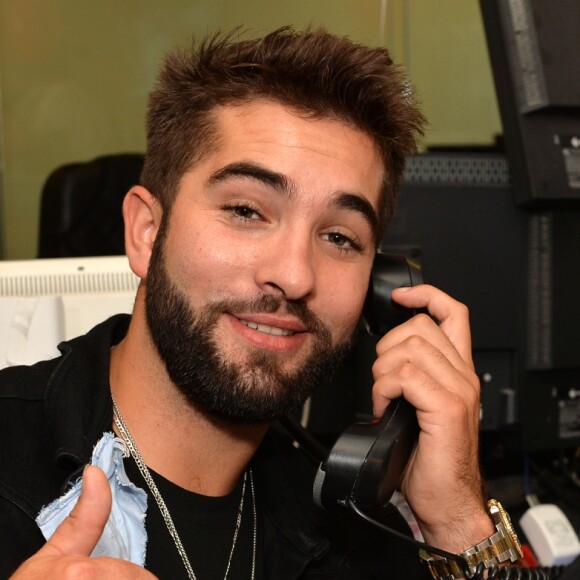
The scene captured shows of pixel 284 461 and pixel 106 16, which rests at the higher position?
pixel 106 16

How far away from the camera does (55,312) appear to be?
1.28m

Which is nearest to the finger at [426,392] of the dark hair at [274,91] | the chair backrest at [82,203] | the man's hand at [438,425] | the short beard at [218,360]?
the man's hand at [438,425]

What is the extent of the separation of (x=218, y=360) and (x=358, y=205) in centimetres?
28

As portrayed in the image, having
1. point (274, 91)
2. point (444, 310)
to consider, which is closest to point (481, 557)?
point (444, 310)

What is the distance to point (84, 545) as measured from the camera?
28.8 inches

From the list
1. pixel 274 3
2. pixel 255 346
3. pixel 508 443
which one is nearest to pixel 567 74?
pixel 508 443

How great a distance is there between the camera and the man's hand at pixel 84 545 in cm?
71

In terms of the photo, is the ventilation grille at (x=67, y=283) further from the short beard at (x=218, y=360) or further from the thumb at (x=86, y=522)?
the thumb at (x=86, y=522)

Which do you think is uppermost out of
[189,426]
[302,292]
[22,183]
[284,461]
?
[302,292]

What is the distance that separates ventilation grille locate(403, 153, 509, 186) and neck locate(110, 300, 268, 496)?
1.94ft

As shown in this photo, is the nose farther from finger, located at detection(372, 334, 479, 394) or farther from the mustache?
finger, located at detection(372, 334, 479, 394)

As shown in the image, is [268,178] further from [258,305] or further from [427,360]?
[427,360]

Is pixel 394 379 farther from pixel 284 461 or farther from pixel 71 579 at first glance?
pixel 71 579

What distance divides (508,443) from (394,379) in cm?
52
